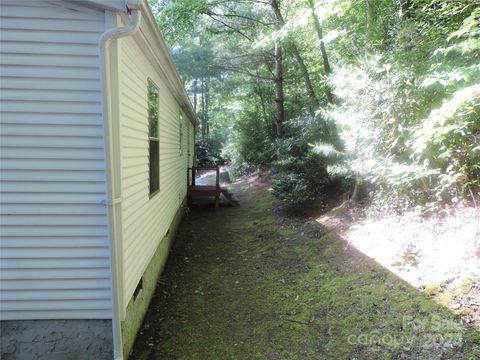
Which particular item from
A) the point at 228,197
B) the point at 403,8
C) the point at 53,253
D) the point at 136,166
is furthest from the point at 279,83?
the point at 53,253

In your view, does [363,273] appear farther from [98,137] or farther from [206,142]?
[206,142]

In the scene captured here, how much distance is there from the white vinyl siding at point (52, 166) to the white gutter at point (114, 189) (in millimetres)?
123

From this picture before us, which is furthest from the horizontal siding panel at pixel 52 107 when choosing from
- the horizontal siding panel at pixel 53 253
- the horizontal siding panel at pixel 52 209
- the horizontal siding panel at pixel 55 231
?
the horizontal siding panel at pixel 53 253

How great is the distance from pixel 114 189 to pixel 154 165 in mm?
2377

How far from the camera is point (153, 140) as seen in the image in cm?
507

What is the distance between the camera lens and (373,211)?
19.2ft

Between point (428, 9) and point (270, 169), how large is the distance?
33.2 feet

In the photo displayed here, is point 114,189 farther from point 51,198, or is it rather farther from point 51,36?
point 51,36

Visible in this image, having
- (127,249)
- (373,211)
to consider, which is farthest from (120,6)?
(373,211)

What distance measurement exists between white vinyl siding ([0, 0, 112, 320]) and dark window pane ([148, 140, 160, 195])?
1.95 m

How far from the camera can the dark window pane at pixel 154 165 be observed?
16.2ft

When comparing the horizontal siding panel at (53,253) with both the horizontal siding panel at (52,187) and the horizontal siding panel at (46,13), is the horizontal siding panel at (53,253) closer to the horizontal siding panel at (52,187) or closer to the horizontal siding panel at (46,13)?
the horizontal siding panel at (52,187)

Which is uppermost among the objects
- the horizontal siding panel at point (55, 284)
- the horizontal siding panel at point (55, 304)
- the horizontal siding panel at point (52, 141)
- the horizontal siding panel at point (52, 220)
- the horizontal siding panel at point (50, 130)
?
the horizontal siding panel at point (50, 130)

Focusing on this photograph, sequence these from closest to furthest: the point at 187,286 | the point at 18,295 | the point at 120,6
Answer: the point at 120,6 < the point at 18,295 < the point at 187,286
